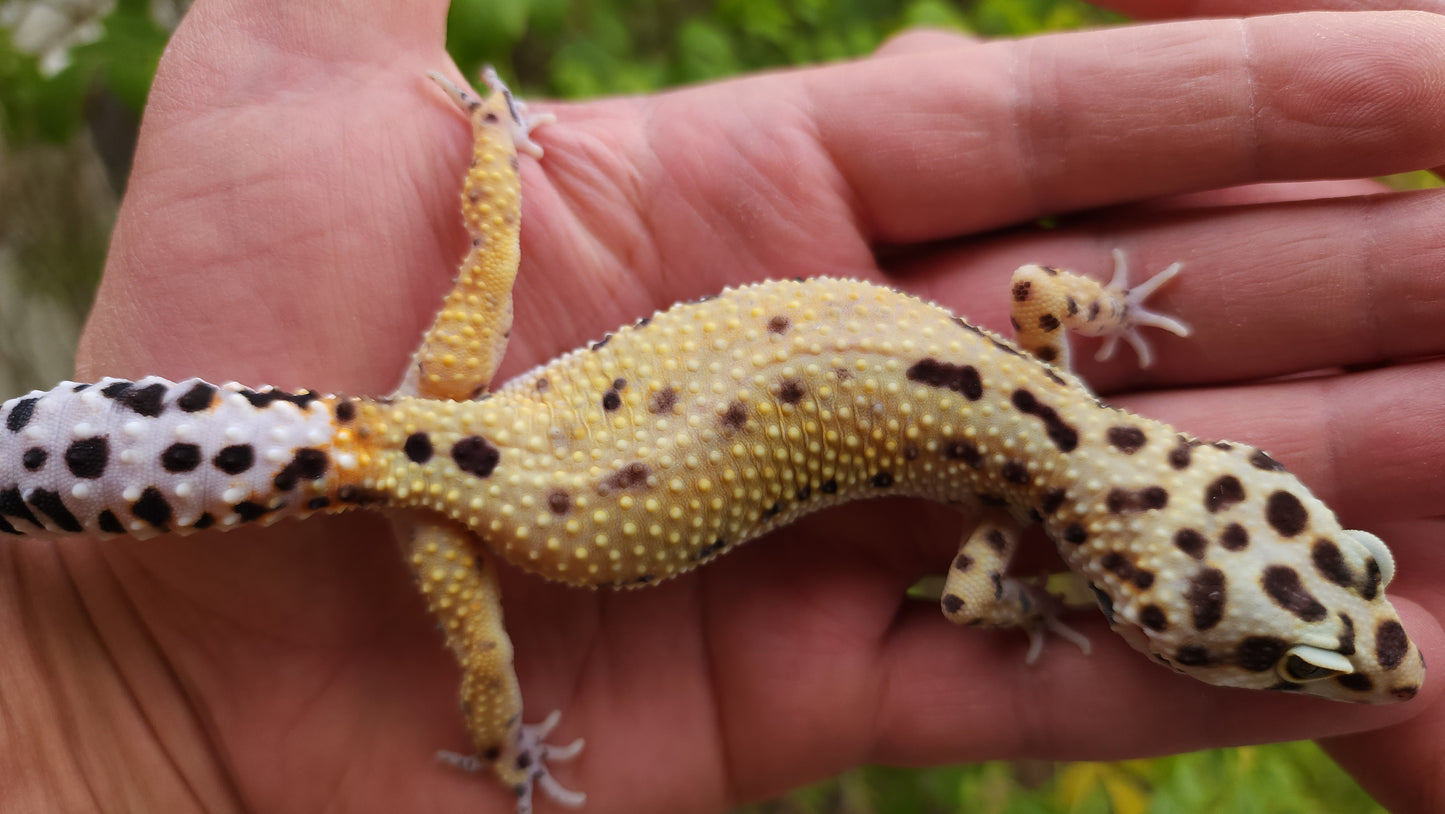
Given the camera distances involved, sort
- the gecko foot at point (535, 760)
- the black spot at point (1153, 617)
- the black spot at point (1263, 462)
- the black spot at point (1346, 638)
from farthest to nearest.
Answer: the gecko foot at point (535, 760) < the black spot at point (1263, 462) < the black spot at point (1153, 617) < the black spot at point (1346, 638)

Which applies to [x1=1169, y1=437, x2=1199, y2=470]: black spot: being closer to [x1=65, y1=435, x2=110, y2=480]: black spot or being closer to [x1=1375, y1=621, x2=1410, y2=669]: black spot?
[x1=1375, y1=621, x2=1410, y2=669]: black spot

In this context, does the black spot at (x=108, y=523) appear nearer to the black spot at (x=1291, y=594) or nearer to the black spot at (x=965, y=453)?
the black spot at (x=965, y=453)

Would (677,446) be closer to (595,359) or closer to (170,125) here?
(595,359)

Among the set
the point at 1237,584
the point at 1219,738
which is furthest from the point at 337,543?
the point at 1219,738

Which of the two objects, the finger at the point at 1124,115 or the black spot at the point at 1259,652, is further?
the finger at the point at 1124,115

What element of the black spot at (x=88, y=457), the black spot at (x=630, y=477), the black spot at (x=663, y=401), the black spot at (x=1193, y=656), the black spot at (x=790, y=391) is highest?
the black spot at (x=88, y=457)

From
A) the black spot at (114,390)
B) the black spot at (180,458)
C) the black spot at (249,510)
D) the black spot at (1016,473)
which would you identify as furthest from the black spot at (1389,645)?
the black spot at (114,390)

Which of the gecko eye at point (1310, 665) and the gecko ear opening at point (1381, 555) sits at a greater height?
the gecko ear opening at point (1381, 555)
